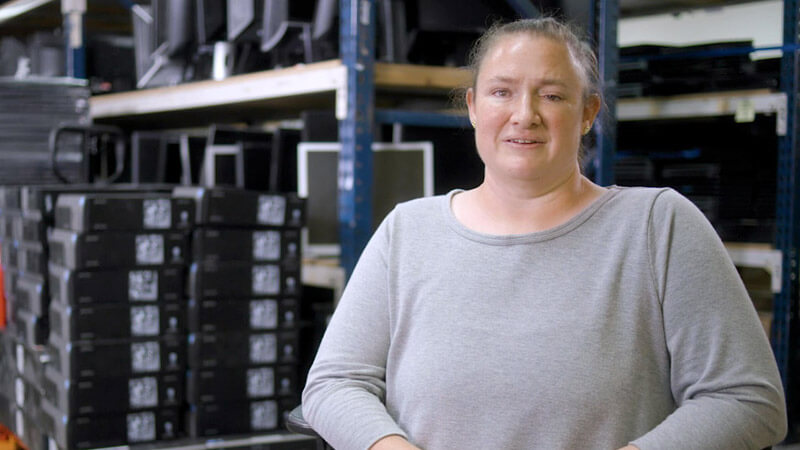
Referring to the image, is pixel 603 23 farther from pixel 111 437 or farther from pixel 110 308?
pixel 111 437

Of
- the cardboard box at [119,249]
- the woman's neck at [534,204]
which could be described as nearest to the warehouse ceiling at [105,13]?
the cardboard box at [119,249]

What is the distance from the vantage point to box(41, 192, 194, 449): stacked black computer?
209 centimetres

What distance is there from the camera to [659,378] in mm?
1081

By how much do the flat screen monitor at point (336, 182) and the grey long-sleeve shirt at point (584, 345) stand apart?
1.18 m

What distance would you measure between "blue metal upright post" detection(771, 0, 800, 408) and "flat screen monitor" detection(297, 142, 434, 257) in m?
1.26

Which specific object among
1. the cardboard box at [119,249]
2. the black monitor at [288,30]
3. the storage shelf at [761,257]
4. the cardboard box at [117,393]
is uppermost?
the black monitor at [288,30]

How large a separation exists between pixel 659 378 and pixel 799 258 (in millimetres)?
2195

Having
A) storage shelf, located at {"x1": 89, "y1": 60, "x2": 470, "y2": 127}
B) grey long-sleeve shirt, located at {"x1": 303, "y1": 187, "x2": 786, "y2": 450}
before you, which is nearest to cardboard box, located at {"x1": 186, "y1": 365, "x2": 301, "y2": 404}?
storage shelf, located at {"x1": 89, "y1": 60, "x2": 470, "y2": 127}

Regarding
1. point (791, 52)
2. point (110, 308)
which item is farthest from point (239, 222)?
point (791, 52)

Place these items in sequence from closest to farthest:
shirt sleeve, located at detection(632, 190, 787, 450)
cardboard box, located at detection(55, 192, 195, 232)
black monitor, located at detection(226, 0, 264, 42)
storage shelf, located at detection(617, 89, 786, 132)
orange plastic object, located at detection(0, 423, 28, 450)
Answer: shirt sleeve, located at detection(632, 190, 787, 450) < cardboard box, located at detection(55, 192, 195, 232) < black monitor, located at detection(226, 0, 264, 42) < orange plastic object, located at detection(0, 423, 28, 450) < storage shelf, located at detection(617, 89, 786, 132)

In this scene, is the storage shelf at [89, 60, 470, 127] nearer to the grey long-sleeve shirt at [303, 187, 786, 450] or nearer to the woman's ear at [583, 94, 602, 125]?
the woman's ear at [583, 94, 602, 125]

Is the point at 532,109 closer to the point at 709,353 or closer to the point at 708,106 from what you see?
the point at 709,353

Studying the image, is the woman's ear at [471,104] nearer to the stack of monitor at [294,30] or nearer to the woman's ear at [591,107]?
the woman's ear at [591,107]

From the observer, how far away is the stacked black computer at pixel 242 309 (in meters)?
2.16
